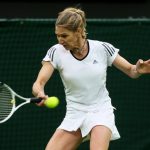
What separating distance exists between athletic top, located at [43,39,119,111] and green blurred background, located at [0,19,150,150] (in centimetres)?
215

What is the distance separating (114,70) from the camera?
28.0ft

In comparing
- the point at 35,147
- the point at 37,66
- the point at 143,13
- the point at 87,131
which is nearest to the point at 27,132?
the point at 35,147

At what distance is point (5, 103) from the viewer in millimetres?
6414

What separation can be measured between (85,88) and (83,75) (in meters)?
0.11

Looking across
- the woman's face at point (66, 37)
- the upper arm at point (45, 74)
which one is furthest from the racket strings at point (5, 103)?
the woman's face at point (66, 37)

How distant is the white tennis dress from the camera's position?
6.16 m

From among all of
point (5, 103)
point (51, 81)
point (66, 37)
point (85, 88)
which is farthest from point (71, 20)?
point (51, 81)

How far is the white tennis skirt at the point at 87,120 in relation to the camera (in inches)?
241

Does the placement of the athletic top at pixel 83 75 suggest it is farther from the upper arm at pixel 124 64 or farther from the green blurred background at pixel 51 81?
the green blurred background at pixel 51 81

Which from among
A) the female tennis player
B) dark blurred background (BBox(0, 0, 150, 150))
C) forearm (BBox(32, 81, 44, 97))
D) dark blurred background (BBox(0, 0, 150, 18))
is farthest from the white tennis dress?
dark blurred background (BBox(0, 0, 150, 18))

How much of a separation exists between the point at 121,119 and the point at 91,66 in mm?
2481

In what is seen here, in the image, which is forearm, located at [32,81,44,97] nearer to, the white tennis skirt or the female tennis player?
the female tennis player

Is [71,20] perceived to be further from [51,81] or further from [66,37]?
[51,81]

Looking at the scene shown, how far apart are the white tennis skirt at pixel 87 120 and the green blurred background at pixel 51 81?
7.23ft
